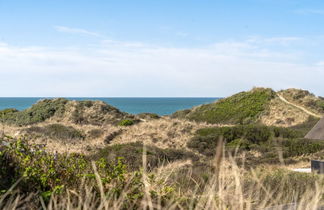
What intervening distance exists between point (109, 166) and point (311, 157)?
14.0 metres

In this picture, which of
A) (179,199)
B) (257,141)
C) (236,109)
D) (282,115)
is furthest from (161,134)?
(179,199)

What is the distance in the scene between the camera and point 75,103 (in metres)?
34.8

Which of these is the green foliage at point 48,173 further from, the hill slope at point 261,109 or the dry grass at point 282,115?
the hill slope at point 261,109

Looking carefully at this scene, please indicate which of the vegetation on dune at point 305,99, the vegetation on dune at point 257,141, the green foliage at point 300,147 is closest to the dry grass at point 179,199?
the vegetation on dune at point 257,141

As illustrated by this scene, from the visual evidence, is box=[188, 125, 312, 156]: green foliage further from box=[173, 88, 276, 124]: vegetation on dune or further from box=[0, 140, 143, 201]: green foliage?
box=[0, 140, 143, 201]: green foliage

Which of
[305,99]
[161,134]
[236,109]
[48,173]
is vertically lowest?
[161,134]

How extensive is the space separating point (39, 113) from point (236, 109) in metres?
17.6

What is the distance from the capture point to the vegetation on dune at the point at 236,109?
37.8 m

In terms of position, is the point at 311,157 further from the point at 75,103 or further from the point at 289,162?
the point at 75,103

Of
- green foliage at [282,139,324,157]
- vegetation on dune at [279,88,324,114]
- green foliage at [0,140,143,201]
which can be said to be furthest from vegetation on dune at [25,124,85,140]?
vegetation on dune at [279,88,324,114]

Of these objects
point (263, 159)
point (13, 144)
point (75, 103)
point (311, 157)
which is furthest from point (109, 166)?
point (75, 103)

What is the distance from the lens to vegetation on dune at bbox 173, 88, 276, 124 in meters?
37.8

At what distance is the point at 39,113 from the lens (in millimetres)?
34500

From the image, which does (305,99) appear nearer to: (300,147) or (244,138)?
(244,138)
